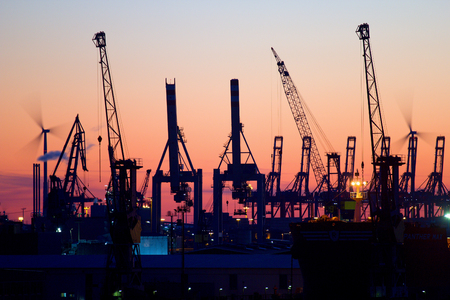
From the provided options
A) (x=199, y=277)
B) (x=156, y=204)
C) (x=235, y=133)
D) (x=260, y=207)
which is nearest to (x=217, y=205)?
(x=260, y=207)

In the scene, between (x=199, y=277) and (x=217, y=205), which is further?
(x=217, y=205)

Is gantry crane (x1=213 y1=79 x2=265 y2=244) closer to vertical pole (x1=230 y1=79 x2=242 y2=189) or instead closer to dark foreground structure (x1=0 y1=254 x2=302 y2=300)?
vertical pole (x1=230 y1=79 x2=242 y2=189)

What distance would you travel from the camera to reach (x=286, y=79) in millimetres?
151375

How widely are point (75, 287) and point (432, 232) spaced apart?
38659 millimetres

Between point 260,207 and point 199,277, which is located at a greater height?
point 260,207

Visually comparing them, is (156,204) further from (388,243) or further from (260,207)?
(388,243)

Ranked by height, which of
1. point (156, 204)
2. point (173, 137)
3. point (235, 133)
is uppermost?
point (235, 133)

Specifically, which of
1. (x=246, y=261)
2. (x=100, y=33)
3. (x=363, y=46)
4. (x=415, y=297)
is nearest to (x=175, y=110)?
(x=100, y=33)

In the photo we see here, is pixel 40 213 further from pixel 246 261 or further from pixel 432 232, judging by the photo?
pixel 432 232

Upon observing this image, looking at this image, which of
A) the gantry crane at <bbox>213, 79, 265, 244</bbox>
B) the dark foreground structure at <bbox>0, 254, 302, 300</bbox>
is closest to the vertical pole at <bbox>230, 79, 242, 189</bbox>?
the gantry crane at <bbox>213, 79, 265, 244</bbox>

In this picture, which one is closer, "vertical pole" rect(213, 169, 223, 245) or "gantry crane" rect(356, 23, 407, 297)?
"gantry crane" rect(356, 23, 407, 297)

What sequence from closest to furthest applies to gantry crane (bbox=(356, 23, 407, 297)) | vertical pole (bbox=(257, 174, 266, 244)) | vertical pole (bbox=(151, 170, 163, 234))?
1. gantry crane (bbox=(356, 23, 407, 297))
2. vertical pole (bbox=(257, 174, 266, 244))
3. vertical pole (bbox=(151, 170, 163, 234))

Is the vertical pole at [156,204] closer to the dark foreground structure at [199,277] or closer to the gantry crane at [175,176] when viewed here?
the gantry crane at [175,176]

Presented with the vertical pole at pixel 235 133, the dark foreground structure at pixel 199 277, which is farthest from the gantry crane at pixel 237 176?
the dark foreground structure at pixel 199 277
